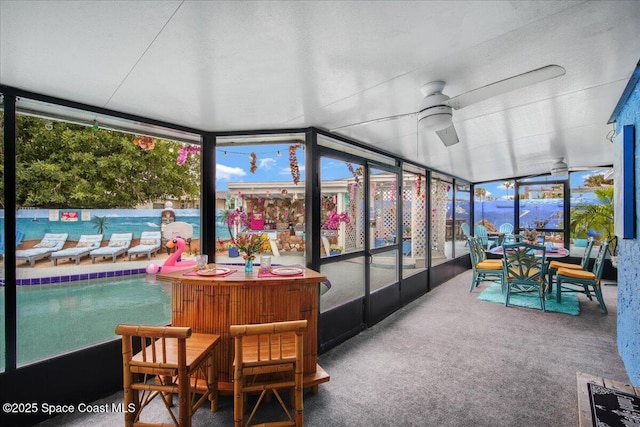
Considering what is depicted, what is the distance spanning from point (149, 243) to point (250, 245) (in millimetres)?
3107

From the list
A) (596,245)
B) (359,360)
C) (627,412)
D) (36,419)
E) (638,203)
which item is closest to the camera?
(627,412)

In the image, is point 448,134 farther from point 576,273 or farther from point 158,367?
point 576,273

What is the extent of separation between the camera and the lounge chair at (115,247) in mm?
4848

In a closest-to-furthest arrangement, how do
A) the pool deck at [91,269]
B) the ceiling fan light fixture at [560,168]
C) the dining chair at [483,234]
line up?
the pool deck at [91,269]
the ceiling fan light fixture at [560,168]
the dining chair at [483,234]

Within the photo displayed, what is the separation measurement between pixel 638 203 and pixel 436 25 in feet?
6.92

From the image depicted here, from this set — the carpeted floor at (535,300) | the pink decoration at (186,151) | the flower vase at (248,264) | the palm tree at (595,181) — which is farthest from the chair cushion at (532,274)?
the pink decoration at (186,151)

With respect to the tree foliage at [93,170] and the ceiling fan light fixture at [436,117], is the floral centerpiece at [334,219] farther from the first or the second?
the tree foliage at [93,170]

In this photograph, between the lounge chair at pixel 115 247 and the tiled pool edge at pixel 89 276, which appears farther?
the lounge chair at pixel 115 247

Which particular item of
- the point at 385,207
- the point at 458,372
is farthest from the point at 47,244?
the point at 458,372

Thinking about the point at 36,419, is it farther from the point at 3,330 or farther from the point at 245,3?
the point at 245,3

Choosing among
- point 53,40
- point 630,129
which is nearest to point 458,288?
point 630,129

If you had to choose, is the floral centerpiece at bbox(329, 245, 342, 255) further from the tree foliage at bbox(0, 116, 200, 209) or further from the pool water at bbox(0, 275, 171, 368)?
the tree foliage at bbox(0, 116, 200, 209)

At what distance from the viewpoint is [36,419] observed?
6.35 ft

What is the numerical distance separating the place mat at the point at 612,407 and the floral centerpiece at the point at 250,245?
236 centimetres
